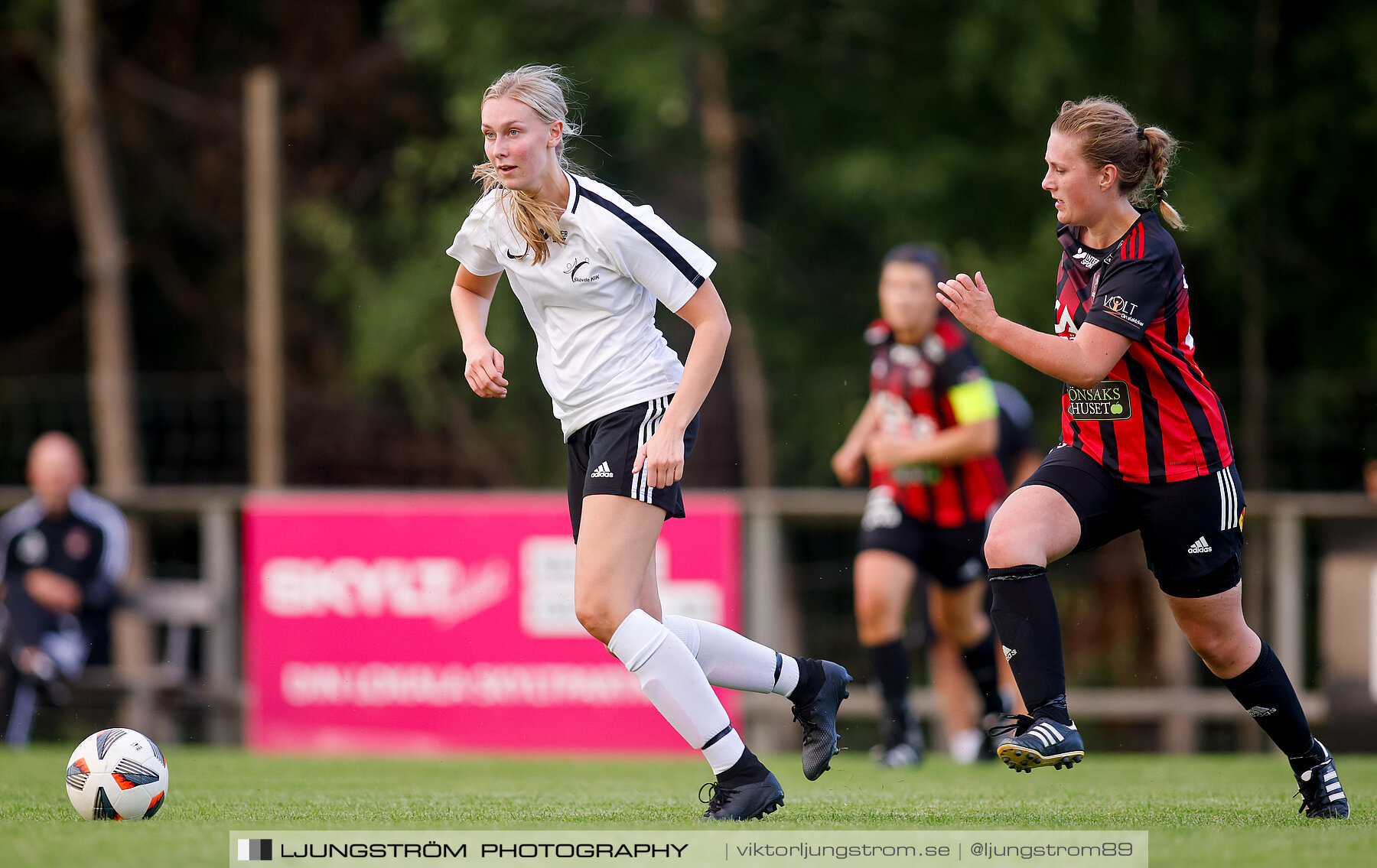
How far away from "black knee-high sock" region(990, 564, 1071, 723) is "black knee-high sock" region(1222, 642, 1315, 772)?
1.95 feet

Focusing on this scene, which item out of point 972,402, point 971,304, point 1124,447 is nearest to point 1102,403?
point 1124,447

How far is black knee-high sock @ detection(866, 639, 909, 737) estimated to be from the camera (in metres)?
6.53

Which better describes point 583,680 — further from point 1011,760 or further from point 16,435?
point 16,435

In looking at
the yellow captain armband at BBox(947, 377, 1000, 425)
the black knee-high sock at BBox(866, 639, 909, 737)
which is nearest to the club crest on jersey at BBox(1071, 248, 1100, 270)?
the yellow captain armband at BBox(947, 377, 1000, 425)

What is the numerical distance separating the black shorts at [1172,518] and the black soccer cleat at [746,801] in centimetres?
105

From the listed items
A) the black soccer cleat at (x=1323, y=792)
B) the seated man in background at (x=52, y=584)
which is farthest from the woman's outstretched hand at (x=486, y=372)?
the seated man in background at (x=52, y=584)

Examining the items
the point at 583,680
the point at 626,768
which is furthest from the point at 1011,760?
the point at 583,680

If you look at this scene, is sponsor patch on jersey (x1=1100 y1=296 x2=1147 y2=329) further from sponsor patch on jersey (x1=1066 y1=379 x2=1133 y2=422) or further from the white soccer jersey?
the white soccer jersey

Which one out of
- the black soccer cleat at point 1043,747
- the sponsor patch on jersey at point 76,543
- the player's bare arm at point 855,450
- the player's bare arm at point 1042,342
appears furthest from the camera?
the sponsor patch on jersey at point 76,543

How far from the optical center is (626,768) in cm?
673

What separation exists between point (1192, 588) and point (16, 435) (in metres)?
10.2

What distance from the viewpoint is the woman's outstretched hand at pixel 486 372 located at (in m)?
4.13

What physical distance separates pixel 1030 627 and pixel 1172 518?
48 centimetres

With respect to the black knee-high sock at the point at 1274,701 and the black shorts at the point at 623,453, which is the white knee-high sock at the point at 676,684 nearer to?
the black shorts at the point at 623,453
